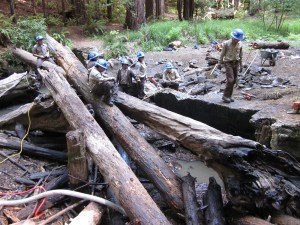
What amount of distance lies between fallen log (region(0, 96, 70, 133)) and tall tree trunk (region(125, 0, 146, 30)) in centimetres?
1343

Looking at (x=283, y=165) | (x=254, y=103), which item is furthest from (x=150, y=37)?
(x=283, y=165)

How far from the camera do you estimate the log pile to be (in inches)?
190

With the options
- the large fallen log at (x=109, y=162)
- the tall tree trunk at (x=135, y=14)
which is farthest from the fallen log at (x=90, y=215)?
the tall tree trunk at (x=135, y=14)

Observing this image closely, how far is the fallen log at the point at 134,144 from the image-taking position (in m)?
5.69

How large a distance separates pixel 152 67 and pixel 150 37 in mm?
4857

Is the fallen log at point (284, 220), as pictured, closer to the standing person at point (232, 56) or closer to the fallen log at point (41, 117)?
the standing person at point (232, 56)

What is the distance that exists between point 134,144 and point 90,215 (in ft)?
6.19

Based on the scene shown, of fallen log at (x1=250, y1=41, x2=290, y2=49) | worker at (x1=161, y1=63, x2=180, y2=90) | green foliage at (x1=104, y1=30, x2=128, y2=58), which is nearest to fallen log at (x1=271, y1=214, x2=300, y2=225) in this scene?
worker at (x1=161, y1=63, x2=180, y2=90)

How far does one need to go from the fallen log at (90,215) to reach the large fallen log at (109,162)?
0.42 m

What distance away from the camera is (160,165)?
20.0 ft

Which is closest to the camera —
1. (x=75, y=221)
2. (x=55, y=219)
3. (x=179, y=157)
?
(x=75, y=221)

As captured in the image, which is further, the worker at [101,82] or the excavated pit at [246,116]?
the worker at [101,82]

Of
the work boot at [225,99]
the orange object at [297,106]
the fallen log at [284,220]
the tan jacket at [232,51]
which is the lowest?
the fallen log at [284,220]

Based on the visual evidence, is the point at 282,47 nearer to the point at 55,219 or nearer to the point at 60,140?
the point at 60,140
